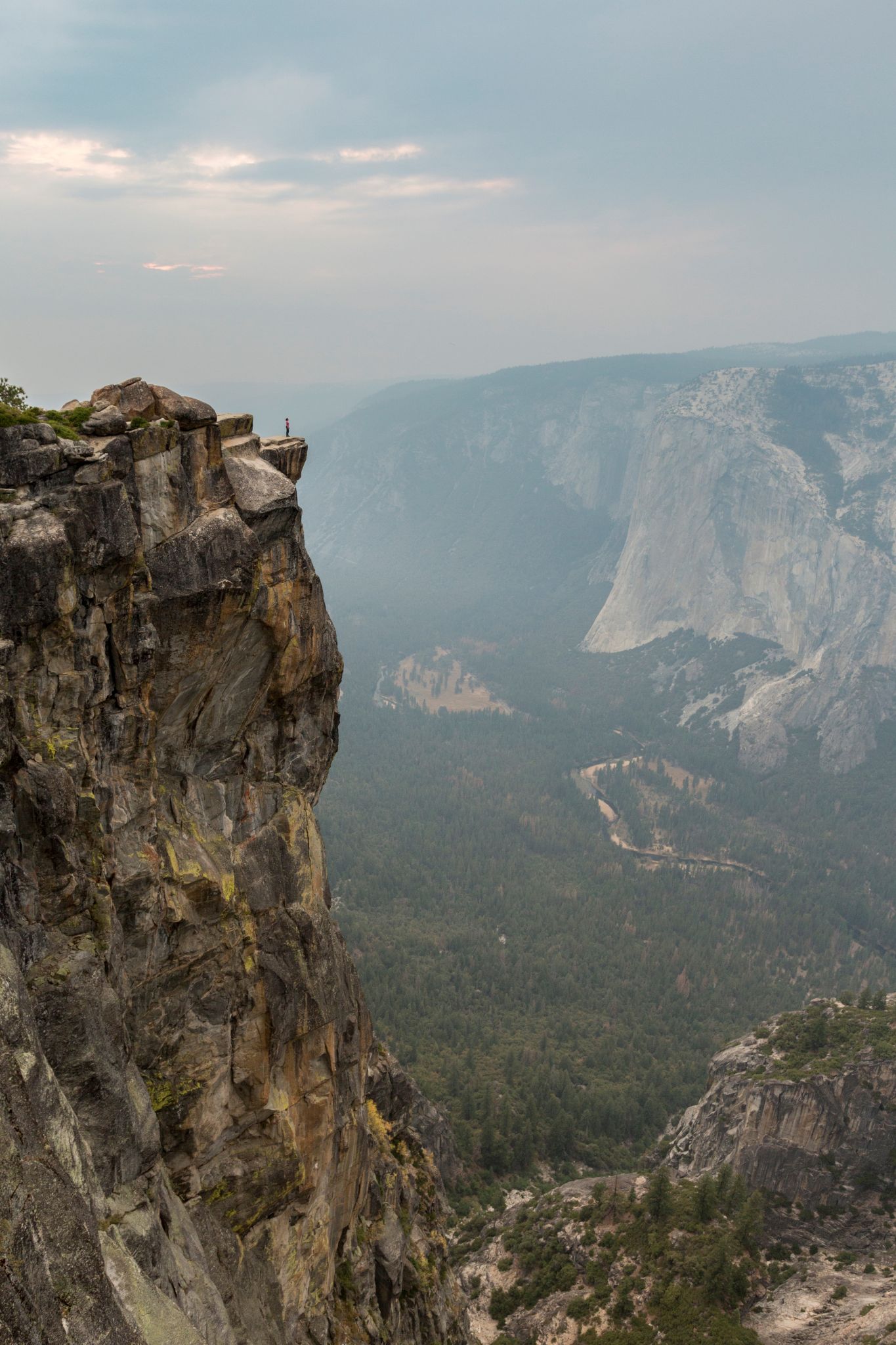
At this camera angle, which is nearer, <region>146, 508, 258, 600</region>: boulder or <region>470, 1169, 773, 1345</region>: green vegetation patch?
<region>146, 508, 258, 600</region>: boulder

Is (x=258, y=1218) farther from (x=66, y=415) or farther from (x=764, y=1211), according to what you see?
(x=764, y=1211)

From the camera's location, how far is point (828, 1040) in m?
72.1

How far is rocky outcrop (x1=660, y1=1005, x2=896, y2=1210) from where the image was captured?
64875 millimetres

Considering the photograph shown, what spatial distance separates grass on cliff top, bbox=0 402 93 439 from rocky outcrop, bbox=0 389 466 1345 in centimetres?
39

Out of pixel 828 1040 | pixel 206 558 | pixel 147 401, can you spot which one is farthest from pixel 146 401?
pixel 828 1040

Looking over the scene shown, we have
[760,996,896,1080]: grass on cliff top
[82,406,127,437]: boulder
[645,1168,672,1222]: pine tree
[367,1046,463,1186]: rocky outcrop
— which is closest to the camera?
[82,406,127,437]: boulder

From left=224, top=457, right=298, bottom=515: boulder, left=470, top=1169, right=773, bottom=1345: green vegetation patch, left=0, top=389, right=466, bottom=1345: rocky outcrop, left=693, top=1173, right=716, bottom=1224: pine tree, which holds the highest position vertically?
left=224, top=457, right=298, bottom=515: boulder

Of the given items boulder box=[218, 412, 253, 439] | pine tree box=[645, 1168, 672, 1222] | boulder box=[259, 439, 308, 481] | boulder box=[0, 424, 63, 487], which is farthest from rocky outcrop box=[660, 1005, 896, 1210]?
boulder box=[0, 424, 63, 487]

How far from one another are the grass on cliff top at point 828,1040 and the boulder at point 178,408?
218ft

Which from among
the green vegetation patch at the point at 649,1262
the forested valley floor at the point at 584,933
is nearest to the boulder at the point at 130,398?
the green vegetation patch at the point at 649,1262

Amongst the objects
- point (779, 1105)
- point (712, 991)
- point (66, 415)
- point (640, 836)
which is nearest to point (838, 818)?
point (640, 836)

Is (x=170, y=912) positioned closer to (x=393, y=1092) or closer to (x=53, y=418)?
(x=53, y=418)

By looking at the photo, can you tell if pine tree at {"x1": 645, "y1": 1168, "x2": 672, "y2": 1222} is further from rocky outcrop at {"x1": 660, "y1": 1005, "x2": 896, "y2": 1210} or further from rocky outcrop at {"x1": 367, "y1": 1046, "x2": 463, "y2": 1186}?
rocky outcrop at {"x1": 367, "y1": 1046, "x2": 463, "y2": 1186}

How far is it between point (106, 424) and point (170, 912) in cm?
1250
